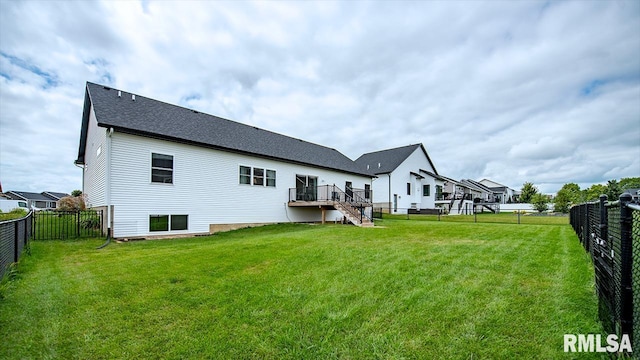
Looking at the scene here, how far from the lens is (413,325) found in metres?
3.14

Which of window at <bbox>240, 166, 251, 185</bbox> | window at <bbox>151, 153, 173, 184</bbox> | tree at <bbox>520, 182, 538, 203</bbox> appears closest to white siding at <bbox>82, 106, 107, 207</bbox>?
window at <bbox>151, 153, 173, 184</bbox>

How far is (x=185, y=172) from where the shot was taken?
12734 mm

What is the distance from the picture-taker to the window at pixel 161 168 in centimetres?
1183

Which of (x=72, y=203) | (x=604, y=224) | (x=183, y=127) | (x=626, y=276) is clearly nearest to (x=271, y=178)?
(x=183, y=127)

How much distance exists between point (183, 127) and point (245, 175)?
12.6ft

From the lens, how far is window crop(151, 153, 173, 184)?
11828 millimetres

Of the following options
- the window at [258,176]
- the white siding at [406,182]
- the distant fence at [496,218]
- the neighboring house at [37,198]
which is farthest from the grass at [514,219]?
the neighboring house at [37,198]

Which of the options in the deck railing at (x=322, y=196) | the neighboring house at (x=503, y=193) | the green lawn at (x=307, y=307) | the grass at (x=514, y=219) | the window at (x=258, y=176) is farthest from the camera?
the neighboring house at (x=503, y=193)

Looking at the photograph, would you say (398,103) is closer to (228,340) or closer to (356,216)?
(356,216)

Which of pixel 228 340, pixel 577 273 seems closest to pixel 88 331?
pixel 228 340

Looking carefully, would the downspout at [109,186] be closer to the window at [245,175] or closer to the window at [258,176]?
the window at [245,175]

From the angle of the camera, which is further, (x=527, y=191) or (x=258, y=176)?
(x=527, y=191)

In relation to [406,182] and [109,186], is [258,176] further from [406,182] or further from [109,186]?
[406,182]

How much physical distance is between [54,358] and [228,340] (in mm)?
1648
